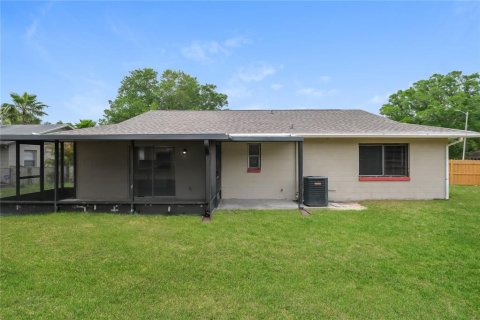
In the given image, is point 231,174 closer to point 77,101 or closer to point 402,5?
point 402,5

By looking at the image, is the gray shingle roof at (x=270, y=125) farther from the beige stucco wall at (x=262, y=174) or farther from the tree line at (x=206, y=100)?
the tree line at (x=206, y=100)

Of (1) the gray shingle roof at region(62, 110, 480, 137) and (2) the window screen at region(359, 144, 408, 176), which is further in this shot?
(2) the window screen at region(359, 144, 408, 176)

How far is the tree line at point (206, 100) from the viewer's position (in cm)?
2953

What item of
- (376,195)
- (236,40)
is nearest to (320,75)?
(236,40)

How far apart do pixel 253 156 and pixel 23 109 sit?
30.1m

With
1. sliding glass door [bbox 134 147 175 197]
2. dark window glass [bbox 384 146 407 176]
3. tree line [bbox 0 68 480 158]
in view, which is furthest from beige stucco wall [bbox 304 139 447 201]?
tree line [bbox 0 68 480 158]

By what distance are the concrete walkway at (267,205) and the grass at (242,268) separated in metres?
1.57

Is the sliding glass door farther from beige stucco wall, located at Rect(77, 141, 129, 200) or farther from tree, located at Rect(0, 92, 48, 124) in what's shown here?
tree, located at Rect(0, 92, 48, 124)

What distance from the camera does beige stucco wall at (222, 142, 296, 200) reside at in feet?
35.1

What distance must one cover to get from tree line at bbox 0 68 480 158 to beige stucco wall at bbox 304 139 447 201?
2088cm

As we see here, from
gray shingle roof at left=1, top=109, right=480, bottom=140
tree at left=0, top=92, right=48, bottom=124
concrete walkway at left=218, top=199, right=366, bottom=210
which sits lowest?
concrete walkway at left=218, top=199, right=366, bottom=210

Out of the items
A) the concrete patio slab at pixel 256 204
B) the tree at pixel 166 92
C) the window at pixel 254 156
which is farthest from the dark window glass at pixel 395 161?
the tree at pixel 166 92

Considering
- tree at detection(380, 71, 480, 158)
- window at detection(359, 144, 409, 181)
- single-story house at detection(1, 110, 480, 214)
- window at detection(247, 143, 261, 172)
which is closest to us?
single-story house at detection(1, 110, 480, 214)

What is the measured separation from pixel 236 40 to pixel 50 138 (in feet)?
47.5
